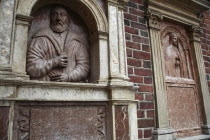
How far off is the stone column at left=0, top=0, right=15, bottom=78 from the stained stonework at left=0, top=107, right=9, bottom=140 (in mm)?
332

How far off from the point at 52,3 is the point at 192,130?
10.4ft

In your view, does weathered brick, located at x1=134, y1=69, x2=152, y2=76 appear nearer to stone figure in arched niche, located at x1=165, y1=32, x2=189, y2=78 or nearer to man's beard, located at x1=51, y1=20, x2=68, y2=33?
stone figure in arched niche, located at x1=165, y1=32, x2=189, y2=78

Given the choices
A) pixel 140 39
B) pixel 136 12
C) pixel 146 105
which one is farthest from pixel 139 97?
pixel 136 12

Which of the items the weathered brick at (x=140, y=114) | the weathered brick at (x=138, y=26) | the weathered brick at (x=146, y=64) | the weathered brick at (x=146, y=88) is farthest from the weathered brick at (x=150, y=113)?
the weathered brick at (x=138, y=26)

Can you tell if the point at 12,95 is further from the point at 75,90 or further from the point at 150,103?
the point at 150,103

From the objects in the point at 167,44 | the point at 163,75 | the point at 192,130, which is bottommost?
the point at 192,130

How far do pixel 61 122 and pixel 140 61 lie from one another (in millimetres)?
1547

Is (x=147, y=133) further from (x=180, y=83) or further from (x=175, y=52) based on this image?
(x=175, y=52)

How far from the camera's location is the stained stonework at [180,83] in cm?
327

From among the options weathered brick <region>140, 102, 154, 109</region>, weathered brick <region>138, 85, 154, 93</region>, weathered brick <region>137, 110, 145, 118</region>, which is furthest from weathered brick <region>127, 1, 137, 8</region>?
weathered brick <region>137, 110, 145, 118</region>

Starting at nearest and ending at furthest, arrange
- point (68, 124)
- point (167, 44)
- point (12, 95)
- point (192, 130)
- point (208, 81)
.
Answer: point (12, 95) → point (68, 124) → point (192, 130) → point (167, 44) → point (208, 81)

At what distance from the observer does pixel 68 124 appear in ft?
7.04

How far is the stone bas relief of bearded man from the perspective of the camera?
88.7 inches

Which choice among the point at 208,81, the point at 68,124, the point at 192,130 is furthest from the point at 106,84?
the point at 208,81
